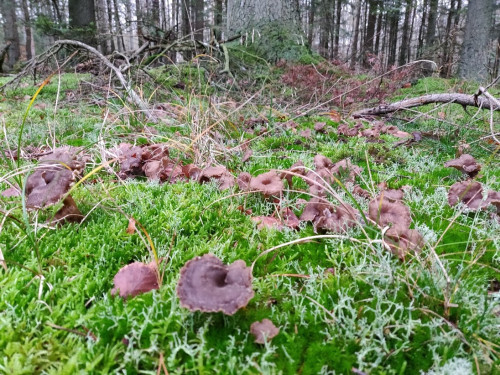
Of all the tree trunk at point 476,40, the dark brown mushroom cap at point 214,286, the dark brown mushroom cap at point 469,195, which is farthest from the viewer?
the tree trunk at point 476,40

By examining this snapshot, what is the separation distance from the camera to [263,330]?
1047 mm

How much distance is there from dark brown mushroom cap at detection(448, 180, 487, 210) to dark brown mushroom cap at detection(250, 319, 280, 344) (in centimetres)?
Answer: 147

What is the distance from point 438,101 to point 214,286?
155 inches

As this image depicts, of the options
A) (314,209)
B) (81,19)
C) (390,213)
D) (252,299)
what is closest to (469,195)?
(390,213)

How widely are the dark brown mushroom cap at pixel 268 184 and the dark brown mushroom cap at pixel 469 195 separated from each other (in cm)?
106

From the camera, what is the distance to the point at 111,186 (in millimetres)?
2250

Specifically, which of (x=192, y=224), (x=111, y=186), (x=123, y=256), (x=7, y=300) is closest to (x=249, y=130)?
(x=111, y=186)

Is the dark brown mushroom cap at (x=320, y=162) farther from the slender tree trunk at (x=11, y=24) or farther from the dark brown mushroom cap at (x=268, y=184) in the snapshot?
the slender tree trunk at (x=11, y=24)

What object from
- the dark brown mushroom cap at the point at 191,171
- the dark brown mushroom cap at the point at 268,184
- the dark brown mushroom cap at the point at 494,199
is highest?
the dark brown mushroom cap at the point at 268,184

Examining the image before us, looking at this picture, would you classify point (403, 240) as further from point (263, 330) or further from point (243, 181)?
point (243, 181)

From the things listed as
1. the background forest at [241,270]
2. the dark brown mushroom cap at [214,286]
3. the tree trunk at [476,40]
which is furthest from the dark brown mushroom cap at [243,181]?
the tree trunk at [476,40]

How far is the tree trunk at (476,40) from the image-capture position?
10.5 m

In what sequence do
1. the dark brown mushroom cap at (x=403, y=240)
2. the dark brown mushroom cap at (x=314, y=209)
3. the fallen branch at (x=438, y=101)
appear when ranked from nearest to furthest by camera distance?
the dark brown mushroom cap at (x=403, y=240), the dark brown mushroom cap at (x=314, y=209), the fallen branch at (x=438, y=101)

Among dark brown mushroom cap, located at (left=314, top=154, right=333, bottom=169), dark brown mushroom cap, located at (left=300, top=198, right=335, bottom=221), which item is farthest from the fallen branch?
dark brown mushroom cap, located at (left=300, top=198, right=335, bottom=221)
